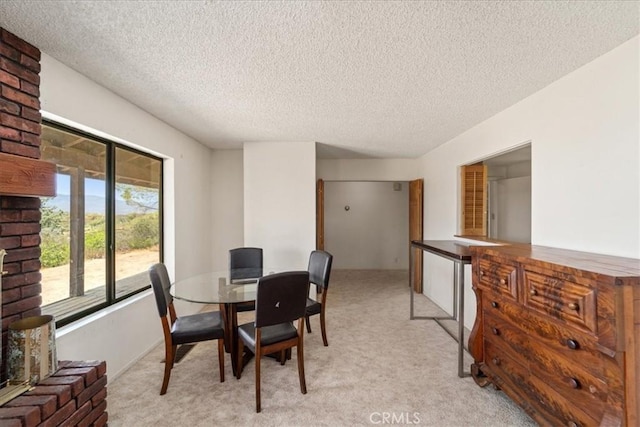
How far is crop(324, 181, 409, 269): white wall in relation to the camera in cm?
672

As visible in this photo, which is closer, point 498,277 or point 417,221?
point 498,277

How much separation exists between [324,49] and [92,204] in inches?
90.1

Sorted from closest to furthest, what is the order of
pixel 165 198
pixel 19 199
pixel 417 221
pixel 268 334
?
pixel 19 199
pixel 268 334
pixel 165 198
pixel 417 221

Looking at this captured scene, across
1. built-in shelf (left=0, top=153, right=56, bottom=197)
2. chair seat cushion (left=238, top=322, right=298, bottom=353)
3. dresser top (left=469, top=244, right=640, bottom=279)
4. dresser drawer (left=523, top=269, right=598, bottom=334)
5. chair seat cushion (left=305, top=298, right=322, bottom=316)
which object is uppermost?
built-in shelf (left=0, top=153, right=56, bottom=197)

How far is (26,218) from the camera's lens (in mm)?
1626

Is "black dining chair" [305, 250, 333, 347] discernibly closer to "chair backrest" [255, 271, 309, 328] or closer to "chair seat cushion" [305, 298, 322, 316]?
"chair seat cushion" [305, 298, 322, 316]

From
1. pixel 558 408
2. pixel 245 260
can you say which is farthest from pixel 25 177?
pixel 558 408

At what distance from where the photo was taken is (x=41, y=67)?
67.4 inches

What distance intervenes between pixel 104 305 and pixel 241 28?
8.22 feet

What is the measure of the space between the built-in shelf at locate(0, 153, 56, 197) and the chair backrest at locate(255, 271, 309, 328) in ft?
4.50

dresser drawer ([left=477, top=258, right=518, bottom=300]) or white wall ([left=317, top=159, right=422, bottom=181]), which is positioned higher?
white wall ([left=317, top=159, right=422, bottom=181])

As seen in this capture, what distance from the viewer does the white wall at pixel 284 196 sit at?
3.87 m

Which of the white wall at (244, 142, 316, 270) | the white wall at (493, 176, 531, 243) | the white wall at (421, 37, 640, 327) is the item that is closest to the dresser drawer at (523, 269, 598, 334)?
the white wall at (421, 37, 640, 327)

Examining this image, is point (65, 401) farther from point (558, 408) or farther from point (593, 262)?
point (593, 262)
